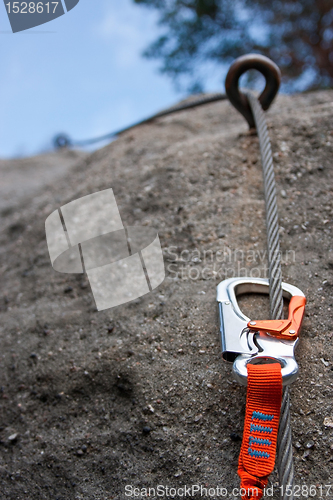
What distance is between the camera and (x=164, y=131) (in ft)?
6.28

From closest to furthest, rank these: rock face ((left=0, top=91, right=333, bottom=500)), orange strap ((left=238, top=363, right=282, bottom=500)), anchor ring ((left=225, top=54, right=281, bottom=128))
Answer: orange strap ((left=238, top=363, right=282, bottom=500)) < rock face ((left=0, top=91, right=333, bottom=500)) < anchor ring ((left=225, top=54, right=281, bottom=128))

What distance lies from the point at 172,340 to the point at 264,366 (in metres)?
0.28

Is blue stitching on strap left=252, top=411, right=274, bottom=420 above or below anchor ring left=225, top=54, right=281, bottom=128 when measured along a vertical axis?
below

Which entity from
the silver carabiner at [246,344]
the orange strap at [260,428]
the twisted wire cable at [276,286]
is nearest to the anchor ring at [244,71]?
the twisted wire cable at [276,286]

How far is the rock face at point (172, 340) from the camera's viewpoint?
0.78 metres

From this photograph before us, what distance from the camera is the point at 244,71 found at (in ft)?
4.15

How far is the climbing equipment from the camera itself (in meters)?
0.67

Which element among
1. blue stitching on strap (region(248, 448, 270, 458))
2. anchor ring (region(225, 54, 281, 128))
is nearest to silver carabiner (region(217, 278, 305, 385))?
blue stitching on strap (region(248, 448, 270, 458))

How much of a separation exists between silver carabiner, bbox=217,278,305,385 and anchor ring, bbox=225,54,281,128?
0.76 metres

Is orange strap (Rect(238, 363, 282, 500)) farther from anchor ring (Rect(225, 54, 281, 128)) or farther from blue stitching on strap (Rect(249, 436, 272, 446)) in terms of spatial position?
anchor ring (Rect(225, 54, 281, 128))

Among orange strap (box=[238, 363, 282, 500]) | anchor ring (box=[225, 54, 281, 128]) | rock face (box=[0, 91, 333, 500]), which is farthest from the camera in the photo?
anchor ring (box=[225, 54, 281, 128])

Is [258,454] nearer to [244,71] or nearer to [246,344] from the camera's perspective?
[246,344]

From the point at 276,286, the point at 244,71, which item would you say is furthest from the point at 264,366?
the point at 244,71

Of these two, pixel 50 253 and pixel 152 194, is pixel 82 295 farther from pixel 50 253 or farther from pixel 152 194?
pixel 152 194
